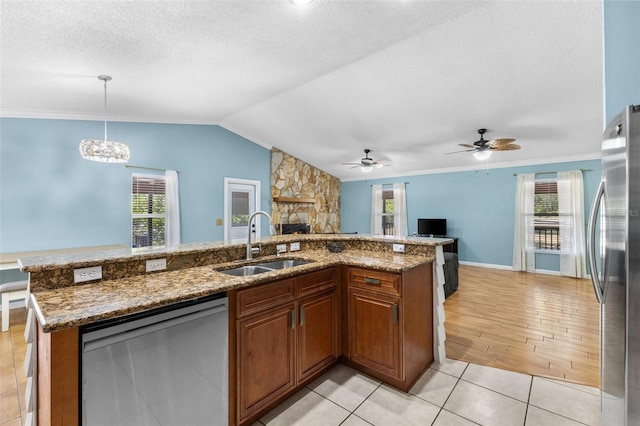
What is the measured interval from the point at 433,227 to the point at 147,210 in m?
6.18

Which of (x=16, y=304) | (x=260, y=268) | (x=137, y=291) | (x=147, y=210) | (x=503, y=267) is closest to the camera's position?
(x=137, y=291)

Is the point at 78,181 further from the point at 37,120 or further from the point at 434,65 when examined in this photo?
the point at 434,65

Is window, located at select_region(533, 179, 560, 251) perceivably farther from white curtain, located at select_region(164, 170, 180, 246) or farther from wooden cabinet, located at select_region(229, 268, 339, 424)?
white curtain, located at select_region(164, 170, 180, 246)

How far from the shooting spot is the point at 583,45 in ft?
8.81

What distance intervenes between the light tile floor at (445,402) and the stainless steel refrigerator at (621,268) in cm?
50

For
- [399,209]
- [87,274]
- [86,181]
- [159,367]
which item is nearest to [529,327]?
[159,367]

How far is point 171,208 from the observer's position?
4.93 metres

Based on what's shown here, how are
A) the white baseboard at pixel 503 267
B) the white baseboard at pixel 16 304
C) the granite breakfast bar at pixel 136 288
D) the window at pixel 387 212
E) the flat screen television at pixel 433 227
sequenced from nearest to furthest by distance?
1. the granite breakfast bar at pixel 136 288
2. the white baseboard at pixel 16 304
3. the white baseboard at pixel 503 267
4. the flat screen television at pixel 433 227
5. the window at pixel 387 212

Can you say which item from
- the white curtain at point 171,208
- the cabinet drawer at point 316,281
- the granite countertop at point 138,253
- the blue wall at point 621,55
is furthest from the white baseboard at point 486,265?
the white curtain at point 171,208

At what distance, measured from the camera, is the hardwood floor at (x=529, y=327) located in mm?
2430

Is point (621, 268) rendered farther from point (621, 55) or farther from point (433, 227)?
point (433, 227)

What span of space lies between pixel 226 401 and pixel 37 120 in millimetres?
4704

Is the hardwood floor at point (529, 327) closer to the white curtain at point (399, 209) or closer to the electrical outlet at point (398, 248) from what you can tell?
the electrical outlet at point (398, 248)

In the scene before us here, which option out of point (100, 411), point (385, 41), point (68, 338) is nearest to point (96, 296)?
point (68, 338)
